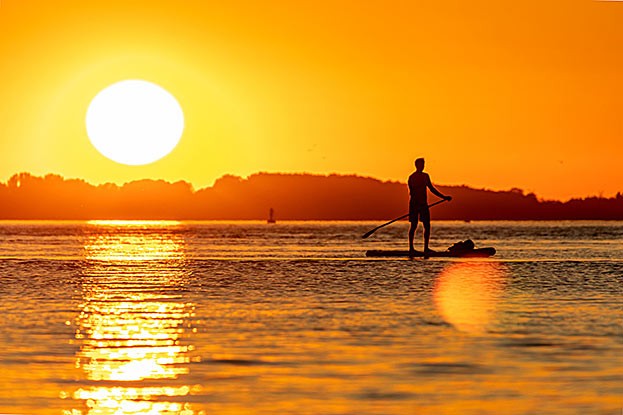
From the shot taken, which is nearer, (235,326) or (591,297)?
(235,326)

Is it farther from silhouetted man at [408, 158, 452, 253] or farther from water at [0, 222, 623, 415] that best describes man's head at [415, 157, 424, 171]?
water at [0, 222, 623, 415]

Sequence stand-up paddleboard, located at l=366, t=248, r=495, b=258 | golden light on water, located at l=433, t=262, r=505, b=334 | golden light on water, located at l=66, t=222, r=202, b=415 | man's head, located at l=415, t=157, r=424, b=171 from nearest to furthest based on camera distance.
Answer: golden light on water, located at l=66, t=222, r=202, b=415, golden light on water, located at l=433, t=262, r=505, b=334, man's head, located at l=415, t=157, r=424, b=171, stand-up paddleboard, located at l=366, t=248, r=495, b=258

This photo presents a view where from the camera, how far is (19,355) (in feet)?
46.1

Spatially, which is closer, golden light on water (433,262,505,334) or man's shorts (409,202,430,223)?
golden light on water (433,262,505,334)

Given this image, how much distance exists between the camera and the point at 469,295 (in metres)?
23.2

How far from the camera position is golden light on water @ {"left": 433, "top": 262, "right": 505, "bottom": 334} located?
17953 millimetres

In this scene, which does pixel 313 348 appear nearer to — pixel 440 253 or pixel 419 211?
pixel 419 211

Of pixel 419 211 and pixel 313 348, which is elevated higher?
pixel 419 211

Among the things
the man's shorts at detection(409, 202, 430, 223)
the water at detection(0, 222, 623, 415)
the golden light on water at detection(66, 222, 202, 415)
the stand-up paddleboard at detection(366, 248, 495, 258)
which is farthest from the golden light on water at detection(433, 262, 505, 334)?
the golden light on water at detection(66, 222, 202, 415)

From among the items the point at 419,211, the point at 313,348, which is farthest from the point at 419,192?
the point at 313,348

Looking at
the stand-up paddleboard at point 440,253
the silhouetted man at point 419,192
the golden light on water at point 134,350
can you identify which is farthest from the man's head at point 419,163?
the golden light on water at point 134,350

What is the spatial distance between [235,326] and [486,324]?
3405 mm

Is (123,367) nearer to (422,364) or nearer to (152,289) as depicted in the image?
(422,364)

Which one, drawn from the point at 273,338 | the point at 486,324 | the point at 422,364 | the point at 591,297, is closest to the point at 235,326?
the point at 273,338
